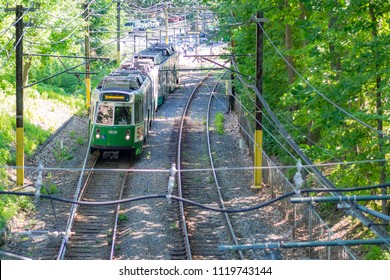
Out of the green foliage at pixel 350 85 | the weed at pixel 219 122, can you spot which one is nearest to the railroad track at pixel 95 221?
the green foliage at pixel 350 85

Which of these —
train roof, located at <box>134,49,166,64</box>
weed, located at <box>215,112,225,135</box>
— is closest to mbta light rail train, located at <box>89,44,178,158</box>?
weed, located at <box>215,112,225,135</box>

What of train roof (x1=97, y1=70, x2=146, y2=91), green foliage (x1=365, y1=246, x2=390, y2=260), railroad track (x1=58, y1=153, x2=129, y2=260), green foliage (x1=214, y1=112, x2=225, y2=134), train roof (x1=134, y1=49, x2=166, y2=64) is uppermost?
train roof (x1=134, y1=49, x2=166, y2=64)

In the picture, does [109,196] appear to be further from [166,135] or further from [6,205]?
[166,135]

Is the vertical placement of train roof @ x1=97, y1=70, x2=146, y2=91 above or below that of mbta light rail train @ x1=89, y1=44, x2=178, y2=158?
above

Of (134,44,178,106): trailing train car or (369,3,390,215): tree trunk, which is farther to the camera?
(134,44,178,106): trailing train car

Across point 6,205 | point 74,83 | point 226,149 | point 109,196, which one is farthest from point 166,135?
point 74,83

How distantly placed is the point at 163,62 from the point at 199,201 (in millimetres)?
17152

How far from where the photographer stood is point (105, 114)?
24922 millimetres

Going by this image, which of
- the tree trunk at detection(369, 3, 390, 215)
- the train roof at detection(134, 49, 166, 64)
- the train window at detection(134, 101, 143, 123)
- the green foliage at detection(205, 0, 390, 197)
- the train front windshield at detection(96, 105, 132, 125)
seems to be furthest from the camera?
the train roof at detection(134, 49, 166, 64)

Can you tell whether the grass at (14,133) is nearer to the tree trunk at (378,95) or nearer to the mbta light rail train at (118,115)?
the mbta light rail train at (118,115)

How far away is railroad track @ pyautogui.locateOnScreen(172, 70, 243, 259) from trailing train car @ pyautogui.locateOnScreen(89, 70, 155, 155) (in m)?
2.17

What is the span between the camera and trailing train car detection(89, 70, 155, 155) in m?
24.7

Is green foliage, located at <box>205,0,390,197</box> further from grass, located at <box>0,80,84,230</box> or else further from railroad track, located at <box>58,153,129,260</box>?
grass, located at <box>0,80,84,230</box>

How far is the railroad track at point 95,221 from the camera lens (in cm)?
1665
